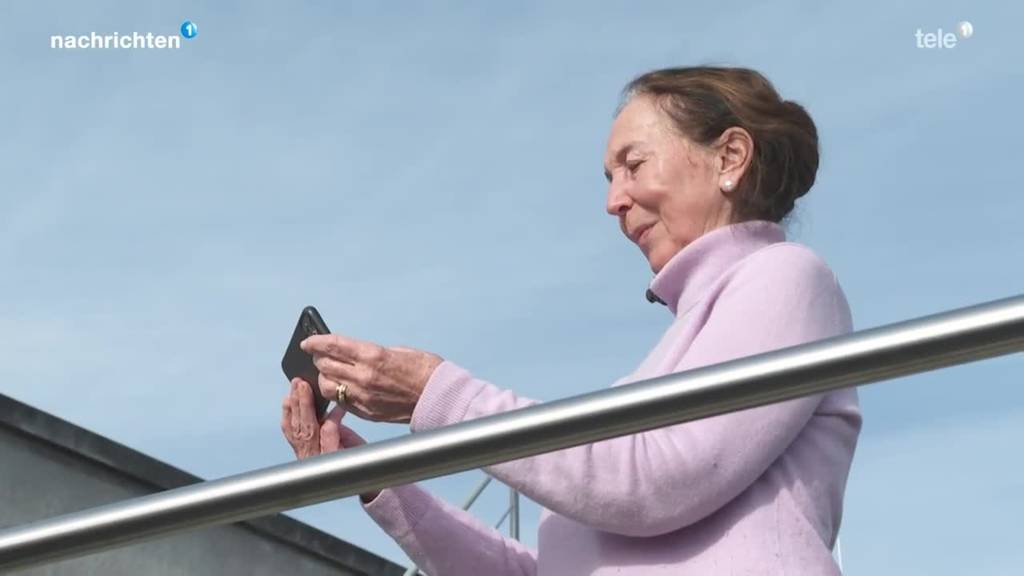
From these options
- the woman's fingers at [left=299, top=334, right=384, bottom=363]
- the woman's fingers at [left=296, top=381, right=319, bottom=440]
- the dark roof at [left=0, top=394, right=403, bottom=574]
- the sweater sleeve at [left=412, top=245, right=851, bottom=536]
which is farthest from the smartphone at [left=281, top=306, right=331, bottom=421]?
the dark roof at [left=0, top=394, right=403, bottom=574]

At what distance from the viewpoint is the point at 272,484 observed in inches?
→ 57.9

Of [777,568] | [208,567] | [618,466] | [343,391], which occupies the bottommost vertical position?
[777,568]

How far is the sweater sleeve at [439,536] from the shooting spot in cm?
206

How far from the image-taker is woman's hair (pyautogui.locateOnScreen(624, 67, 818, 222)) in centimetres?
213

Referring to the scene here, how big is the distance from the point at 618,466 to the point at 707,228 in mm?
427

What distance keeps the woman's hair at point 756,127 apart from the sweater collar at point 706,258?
0.04 metres

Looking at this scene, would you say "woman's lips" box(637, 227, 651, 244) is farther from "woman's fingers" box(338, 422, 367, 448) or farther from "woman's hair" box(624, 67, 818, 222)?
"woman's fingers" box(338, 422, 367, 448)

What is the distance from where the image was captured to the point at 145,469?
6.66 metres

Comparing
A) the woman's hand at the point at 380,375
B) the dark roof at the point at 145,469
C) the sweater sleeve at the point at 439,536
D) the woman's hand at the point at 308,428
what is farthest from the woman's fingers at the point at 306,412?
the dark roof at the point at 145,469

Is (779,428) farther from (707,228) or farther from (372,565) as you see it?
(372,565)

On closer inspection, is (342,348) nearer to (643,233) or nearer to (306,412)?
(306,412)

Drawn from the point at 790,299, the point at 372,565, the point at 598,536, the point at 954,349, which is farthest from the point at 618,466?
the point at 372,565

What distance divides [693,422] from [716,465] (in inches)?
2.5

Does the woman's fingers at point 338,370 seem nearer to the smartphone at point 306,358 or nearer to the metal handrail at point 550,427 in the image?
the smartphone at point 306,358
